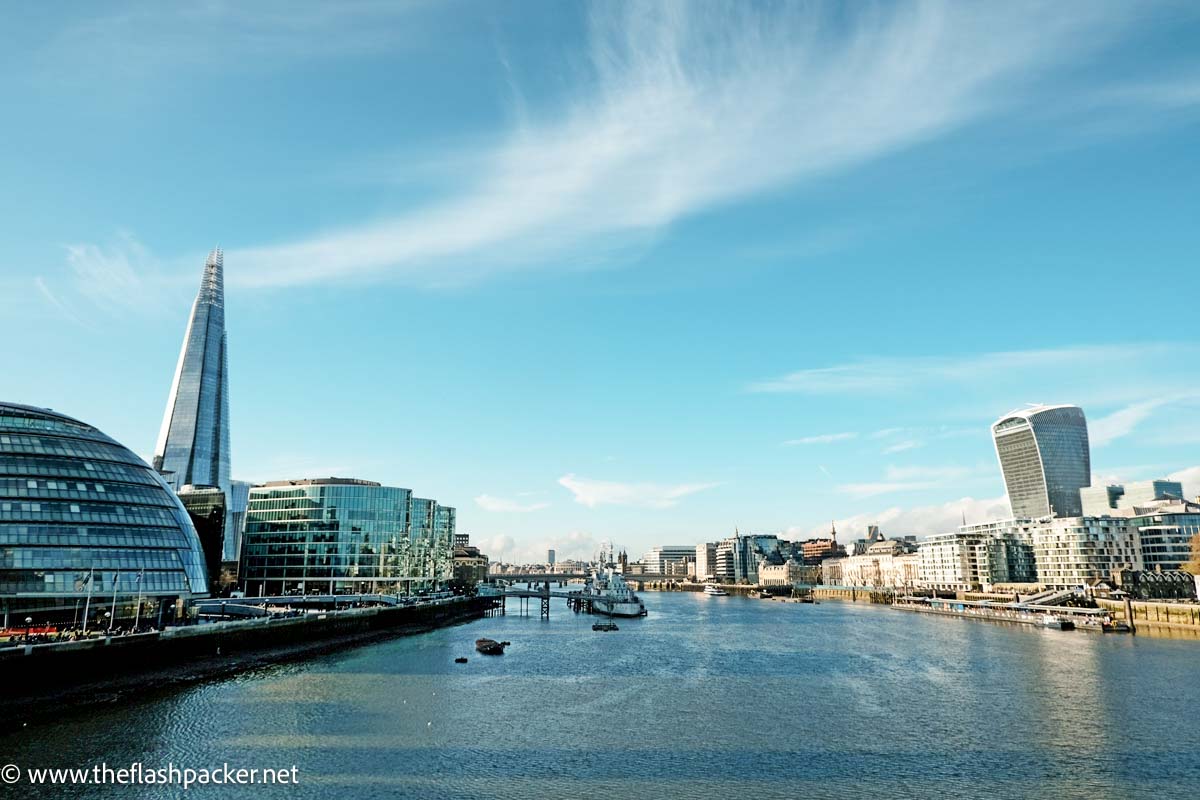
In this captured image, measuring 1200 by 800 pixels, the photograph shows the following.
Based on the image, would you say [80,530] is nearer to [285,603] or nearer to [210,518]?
[285,603]

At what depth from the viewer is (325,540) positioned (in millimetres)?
173875

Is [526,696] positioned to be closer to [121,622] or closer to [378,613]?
[121,622]

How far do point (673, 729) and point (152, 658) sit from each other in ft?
181

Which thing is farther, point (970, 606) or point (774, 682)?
point (970, 606)

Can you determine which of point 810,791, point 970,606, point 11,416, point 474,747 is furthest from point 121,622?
point 970,606

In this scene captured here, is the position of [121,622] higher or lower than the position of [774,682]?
higher

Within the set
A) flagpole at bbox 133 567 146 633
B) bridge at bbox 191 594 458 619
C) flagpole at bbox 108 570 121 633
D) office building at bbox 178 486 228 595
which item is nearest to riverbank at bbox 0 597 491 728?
flagpole at bbox 108 570 121 633

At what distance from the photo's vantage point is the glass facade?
17262 centimetres

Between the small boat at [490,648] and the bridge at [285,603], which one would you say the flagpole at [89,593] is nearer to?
the bridge at [285,603]

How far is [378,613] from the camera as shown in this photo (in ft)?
434

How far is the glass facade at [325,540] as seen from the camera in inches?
6796

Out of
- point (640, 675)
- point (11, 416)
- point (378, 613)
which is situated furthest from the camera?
point (378, 613)

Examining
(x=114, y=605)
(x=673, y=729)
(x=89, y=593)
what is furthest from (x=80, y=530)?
(x=673, y=729)

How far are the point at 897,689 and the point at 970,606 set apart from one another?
427 feet
